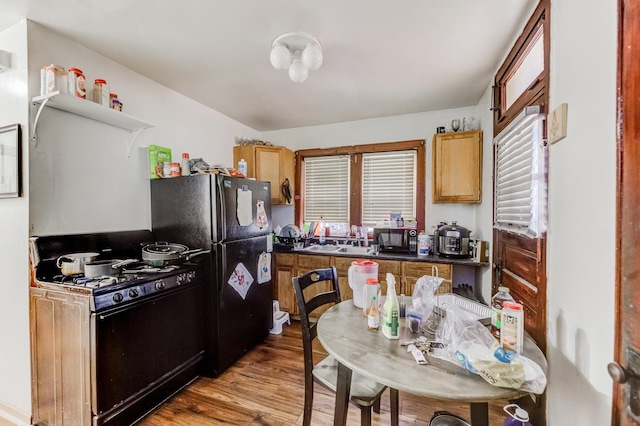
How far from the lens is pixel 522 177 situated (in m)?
1.66

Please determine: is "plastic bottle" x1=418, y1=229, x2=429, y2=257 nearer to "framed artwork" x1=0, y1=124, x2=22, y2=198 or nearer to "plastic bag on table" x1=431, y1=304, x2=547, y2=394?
"plastic bag on table" x1=431, y1=304, x2=547, y2=394

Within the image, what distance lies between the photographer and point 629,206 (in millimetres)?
646

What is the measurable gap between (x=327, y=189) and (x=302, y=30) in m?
2.23

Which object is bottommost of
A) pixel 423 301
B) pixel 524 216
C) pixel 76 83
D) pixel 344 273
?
pixel 344 273

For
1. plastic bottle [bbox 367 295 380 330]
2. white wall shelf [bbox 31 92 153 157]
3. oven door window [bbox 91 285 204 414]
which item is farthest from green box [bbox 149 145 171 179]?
plastic bottle [bbox 367 295 380 330]

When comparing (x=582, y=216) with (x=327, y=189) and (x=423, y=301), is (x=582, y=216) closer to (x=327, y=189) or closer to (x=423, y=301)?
(x=423, y=301)

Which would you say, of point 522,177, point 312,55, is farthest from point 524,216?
point 312,55

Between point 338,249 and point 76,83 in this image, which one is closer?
point 76,83

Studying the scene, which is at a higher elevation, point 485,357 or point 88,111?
point 88,111

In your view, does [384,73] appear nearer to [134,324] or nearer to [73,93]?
[73,93]

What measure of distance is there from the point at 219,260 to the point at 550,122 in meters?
2.30

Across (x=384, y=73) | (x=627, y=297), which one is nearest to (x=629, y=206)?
(x=627, y=297)

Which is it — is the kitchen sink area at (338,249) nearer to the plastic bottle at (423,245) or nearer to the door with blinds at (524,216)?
the plastic bottle at (423,245)

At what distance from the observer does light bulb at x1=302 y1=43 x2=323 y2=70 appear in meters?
1.77
